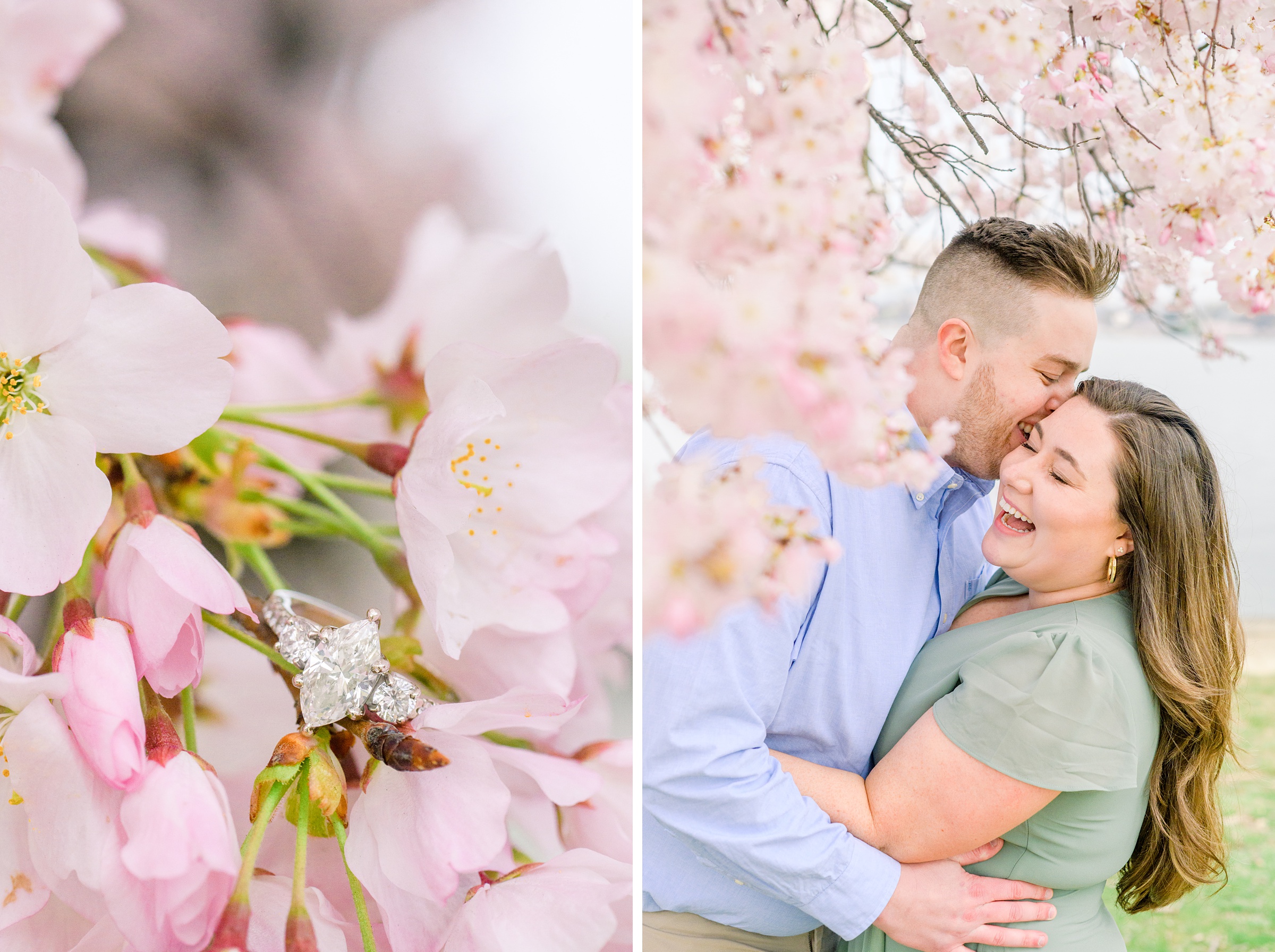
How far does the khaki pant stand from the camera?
1121 mm

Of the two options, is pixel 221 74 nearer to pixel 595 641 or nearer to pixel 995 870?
pixel 595 641

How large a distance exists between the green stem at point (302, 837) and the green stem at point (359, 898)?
0.10ft

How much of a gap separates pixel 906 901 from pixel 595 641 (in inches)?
20.0

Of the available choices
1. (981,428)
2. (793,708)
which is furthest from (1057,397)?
(793,708)

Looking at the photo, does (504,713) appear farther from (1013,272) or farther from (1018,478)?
(1013,272)

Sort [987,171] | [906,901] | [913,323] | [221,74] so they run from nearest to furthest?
1. [221,74]
2. [906,901]
3. [913,323]
4. [987,171]

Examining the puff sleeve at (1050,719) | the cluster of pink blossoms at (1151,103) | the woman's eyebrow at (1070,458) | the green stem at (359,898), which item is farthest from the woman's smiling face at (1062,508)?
the green stem at (359,898)

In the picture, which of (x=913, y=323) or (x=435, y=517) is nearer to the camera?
(x=435, y=517)

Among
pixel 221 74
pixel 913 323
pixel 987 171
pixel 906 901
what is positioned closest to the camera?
pixel 221 74

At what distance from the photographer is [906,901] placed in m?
1.03

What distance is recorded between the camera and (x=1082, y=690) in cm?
100

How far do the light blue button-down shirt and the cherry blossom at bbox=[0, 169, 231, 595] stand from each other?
491 millimetres

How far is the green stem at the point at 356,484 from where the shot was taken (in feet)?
2.87

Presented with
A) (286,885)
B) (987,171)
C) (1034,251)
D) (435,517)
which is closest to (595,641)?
(435,517)
